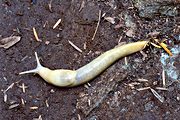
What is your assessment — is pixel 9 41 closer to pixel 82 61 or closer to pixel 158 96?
Answer: pixel 82 61

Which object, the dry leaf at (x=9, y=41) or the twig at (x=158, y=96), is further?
the dry leaf at (x=9, y=41)

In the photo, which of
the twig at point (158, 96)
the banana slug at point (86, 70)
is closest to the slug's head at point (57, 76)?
the banana slug at point (86, 70)

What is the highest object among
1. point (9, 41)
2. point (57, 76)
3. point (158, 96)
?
point (9, 41)

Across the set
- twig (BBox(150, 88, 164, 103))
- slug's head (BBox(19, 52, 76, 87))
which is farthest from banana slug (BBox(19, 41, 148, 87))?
twig (BBox(150, 88, 164, 103))

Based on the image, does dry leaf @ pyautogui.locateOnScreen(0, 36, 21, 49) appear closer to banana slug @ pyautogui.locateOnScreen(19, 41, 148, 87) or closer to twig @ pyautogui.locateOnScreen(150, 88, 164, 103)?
banana slug @ pyautogui.locateOnScreen(19, 41, 148, 87)

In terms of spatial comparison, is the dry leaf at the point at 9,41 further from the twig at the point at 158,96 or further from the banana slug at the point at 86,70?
the twig at the point at 158,96

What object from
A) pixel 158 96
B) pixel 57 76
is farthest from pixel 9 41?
pixel 158 96
